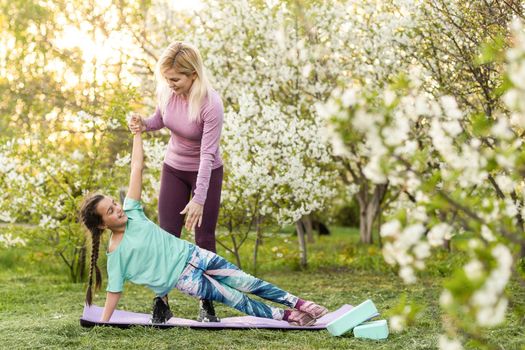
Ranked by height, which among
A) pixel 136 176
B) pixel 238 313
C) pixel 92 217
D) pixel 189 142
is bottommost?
pixel 238 313

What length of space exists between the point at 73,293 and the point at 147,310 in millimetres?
1348

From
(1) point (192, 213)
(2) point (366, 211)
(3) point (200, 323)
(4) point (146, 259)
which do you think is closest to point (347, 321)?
(3) point (200, 323)

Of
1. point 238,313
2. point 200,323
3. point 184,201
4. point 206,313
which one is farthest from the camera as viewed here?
point 238,313

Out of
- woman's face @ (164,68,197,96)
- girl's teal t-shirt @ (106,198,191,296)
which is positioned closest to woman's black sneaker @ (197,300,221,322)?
girl's teal t-shirt @ (106,198,191,296)

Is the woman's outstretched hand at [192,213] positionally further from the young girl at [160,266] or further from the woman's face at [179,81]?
the woman's face at [179,81]

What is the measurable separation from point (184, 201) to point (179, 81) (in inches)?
30.5

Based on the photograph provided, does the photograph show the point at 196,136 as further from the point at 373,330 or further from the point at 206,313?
the point at 373,330

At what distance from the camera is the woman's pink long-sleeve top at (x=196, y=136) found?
4.03 meters

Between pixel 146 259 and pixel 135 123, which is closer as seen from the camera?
pixel 146 259

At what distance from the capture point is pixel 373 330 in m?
3.78

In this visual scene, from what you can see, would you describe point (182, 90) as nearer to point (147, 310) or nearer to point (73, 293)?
point (147, 310)

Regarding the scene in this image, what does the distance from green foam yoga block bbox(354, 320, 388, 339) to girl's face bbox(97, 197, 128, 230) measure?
4.48ft

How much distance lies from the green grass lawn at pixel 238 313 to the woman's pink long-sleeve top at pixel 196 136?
789 millimetres

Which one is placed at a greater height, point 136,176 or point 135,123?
point 135,123
